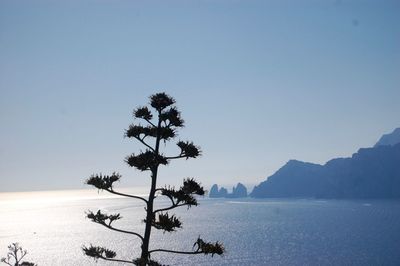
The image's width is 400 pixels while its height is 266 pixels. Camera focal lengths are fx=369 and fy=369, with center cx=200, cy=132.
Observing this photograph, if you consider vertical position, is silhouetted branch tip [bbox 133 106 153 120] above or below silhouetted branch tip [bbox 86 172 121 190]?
above

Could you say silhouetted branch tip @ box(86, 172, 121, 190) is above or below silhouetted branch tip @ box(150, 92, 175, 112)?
below

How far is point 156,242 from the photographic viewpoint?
161 m

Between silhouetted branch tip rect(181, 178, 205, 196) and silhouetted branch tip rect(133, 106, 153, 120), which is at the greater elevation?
silhouetted branch tip rect(133, 106, 153, 120)

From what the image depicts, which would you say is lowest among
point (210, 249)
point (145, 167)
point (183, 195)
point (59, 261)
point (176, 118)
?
point (59, 261)

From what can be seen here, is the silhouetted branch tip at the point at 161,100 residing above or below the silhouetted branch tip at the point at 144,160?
above

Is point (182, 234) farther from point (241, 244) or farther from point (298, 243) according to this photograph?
point (298, 243)

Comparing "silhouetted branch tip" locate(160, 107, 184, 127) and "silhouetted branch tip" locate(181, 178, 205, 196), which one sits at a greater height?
"silhouetted branch tip" locate(160, 107, 184, 127)

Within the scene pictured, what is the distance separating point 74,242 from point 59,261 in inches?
1718

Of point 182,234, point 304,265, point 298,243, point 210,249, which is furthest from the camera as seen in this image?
point 182,234

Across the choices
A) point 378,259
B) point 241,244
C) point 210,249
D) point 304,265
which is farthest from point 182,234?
point 210,249

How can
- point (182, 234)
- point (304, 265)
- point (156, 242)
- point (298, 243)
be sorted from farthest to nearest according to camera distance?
point (182, 234), point (156, 242), point (298, 243), point (304, 265)

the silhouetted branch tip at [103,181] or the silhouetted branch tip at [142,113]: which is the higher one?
the silhouetted branch tip at [142,113]

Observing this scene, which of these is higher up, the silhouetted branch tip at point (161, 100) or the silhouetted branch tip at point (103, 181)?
the silhouetted branch tip at point (161, 100)

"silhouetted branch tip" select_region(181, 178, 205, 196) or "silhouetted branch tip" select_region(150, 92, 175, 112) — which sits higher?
"silhouetted branch tip" select_region(150, 92, 175, 112)
